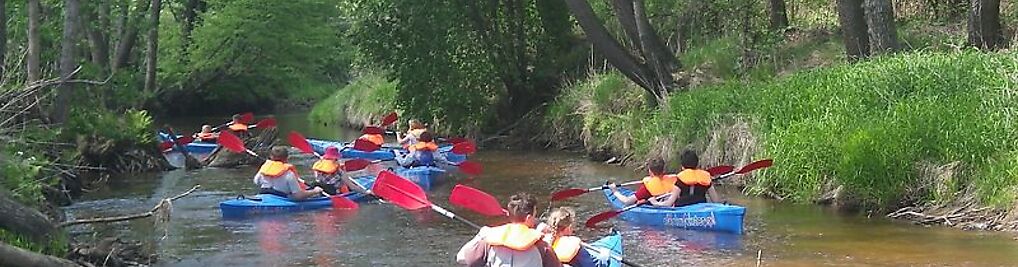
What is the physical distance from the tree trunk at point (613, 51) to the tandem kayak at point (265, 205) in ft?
23.6

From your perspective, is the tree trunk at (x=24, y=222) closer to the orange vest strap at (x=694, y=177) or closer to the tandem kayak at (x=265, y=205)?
the tandem kayak at (x=265, y=205)

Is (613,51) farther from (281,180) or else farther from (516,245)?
(516,245)

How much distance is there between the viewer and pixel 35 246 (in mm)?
8516

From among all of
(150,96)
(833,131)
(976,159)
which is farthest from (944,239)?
(150,96)

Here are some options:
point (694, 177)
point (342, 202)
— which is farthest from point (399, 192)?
point (342, 202)

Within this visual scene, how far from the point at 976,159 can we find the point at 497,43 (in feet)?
46.2

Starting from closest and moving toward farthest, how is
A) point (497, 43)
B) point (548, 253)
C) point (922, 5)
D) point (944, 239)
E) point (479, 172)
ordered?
point (548, 253) → point (944, 239) → point (479, 172) → point (922, 5) → point (497, 43)

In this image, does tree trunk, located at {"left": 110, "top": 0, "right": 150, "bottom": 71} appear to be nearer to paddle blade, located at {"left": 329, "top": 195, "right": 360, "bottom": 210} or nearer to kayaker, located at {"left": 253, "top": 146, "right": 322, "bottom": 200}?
kayaker, located at {"left": 253, "top": 146, "right": 322, "bottom": 200}

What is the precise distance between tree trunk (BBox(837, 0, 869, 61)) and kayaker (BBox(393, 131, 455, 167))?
6247 mm

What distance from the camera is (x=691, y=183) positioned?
476 inches

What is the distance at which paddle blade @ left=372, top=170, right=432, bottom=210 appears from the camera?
34.4 ft

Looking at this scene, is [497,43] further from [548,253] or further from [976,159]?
[548,253]

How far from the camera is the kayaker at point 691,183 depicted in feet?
39.5

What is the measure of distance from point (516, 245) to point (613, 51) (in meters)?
13.1
